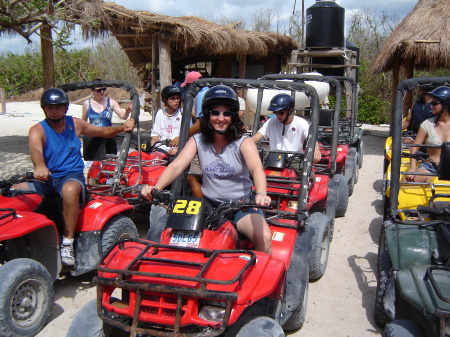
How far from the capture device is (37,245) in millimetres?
4121

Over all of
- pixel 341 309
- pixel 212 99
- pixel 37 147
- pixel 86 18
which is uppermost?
pixel 86 18

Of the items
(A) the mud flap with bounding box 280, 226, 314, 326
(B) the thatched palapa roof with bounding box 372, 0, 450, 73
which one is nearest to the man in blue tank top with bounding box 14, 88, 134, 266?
(A) the mud flap with bounding box 280, 226, 314, 326

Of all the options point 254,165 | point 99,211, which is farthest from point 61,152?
point 254,165

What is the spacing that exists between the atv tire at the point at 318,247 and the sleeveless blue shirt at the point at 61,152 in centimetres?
233

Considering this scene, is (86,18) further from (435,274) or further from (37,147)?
(435,274)

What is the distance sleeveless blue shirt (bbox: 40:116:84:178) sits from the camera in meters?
4.40

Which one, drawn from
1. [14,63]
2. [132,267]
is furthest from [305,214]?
Result: [14,63]

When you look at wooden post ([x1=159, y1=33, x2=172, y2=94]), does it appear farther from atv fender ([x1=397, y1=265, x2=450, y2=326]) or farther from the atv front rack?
atv fender ([x1=397, y1=265, x2=450, y2=326])

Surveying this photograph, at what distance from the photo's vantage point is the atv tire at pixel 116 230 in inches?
177

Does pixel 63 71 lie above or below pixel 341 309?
above

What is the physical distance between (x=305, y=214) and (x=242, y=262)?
1256 mm

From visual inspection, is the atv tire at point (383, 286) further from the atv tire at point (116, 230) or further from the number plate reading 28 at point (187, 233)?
the atv tire at point (116, 230)

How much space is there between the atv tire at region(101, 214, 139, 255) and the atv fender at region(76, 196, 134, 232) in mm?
93

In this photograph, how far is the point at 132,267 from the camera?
2742 mm
